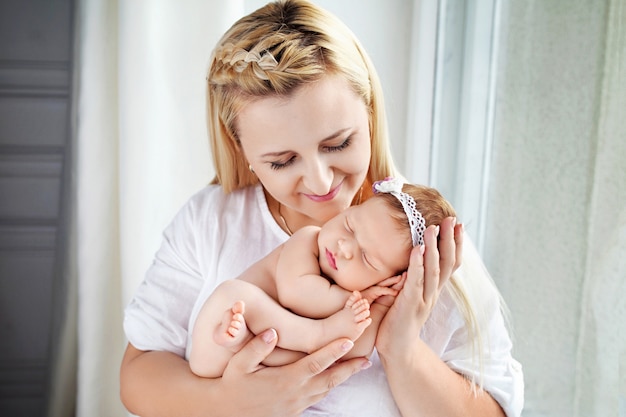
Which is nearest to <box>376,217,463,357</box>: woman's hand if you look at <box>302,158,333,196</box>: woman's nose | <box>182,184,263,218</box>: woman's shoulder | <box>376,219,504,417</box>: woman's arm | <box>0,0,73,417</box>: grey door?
<box>376,219,504,417</box>: woman's arm

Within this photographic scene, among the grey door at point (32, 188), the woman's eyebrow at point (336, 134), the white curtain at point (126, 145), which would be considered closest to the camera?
the woman's eyebrow at point (336, 134)

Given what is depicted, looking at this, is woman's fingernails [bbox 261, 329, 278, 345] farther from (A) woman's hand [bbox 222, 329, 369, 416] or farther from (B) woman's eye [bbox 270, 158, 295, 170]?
(B) woman's eye [bbox 270, 158, 295, 170]

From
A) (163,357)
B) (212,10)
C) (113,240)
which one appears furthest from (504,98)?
(113,240)

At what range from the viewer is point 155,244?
1919mm

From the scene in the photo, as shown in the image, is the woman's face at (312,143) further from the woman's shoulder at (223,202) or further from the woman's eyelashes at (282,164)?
the woman's shoulder at (223,202)

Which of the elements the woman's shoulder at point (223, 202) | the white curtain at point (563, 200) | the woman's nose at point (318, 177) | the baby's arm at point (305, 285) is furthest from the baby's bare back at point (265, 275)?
the white curtain at point (563, 200)

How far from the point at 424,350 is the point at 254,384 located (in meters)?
0.30

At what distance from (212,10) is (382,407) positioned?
1.25 meters

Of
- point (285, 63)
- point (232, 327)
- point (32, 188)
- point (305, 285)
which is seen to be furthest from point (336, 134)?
point (32, 188)

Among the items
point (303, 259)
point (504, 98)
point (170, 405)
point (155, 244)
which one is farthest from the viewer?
point (155, 244)

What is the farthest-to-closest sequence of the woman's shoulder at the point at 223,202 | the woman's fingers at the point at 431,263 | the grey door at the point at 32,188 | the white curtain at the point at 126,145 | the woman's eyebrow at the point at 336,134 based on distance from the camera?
1. the grey door at the point at 32,188
2. the white curtain at the point at 126,145
3. the woman's shoulder at the point at 223,202
4. the woman's eyebrow at the point at 336,134
5. the woman's fingers at the point at 431,263

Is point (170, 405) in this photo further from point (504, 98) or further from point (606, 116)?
point (504, 98)

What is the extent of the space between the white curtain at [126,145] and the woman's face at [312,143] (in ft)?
2.65

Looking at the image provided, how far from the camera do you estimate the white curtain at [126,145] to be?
1800 mm
